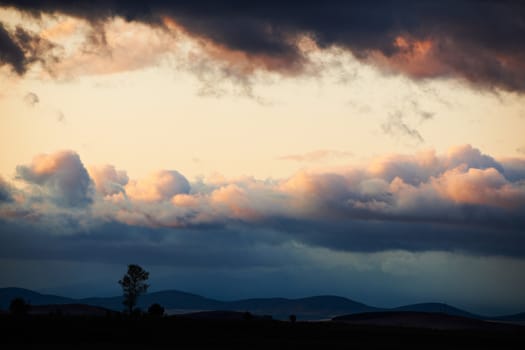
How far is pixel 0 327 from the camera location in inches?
7741

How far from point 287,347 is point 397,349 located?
28.1m

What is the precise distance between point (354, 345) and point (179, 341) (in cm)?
4502

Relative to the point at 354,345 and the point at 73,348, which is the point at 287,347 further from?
the point at 73,348

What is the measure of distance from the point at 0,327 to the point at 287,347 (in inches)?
2902

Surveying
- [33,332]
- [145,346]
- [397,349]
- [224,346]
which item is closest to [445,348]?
[397,349]

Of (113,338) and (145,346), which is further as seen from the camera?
(113,338)

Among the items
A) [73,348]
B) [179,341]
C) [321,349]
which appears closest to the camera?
[73,348]

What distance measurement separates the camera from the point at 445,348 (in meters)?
199

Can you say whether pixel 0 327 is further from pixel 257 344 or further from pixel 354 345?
pixel 354 345

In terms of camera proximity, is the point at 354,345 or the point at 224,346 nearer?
the point at 224,346

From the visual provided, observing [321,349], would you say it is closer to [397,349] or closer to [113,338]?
[397,349]

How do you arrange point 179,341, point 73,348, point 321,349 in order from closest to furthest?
point 73,348 → point 321,349 → point 179,341

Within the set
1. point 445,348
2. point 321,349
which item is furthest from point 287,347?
point 445,348

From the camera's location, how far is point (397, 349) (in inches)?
7495
